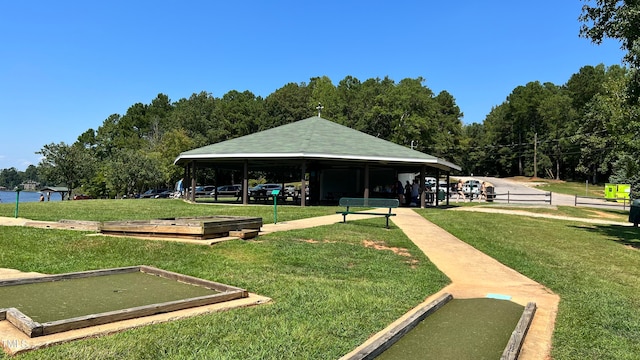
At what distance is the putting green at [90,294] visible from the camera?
15.9ft

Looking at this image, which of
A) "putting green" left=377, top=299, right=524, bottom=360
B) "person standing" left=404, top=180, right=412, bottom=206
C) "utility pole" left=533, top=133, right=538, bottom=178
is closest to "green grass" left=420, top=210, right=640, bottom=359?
"putting green" left=377, top=299, right=524, bottom=360

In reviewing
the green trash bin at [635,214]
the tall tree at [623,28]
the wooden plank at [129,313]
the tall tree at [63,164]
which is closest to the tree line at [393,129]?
the tall tree at [63,164]

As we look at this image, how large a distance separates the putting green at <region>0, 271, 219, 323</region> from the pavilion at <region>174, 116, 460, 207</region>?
53.6 feet

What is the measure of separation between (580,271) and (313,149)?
52.4ft

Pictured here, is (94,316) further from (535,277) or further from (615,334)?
(535,277)

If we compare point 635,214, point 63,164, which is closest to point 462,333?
point 635,214

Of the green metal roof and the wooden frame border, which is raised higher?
the green metal roof

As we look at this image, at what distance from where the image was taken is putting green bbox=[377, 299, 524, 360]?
419 cm

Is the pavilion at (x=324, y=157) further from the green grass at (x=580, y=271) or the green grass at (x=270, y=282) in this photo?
the green grass at (x=270, y=282)

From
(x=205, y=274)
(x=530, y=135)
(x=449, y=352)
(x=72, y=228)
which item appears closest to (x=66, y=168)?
(x=72, y=228)

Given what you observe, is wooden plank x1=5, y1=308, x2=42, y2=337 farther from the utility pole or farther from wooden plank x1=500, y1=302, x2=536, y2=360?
the utility pole

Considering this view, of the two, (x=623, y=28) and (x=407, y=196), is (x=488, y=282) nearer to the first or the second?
(x=623, y=28)

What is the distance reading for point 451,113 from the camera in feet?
305

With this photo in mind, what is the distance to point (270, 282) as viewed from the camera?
6680 millimetres
